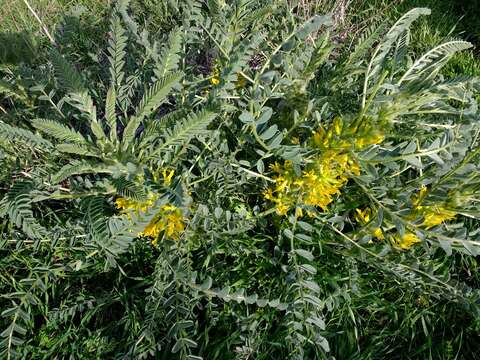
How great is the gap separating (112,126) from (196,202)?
502 mm

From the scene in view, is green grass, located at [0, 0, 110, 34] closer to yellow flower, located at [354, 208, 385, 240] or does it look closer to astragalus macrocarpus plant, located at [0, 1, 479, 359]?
astragalus macrocarpus plant, located at [0, 1, 479, 359]

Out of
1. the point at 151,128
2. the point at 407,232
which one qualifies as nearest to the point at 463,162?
the point at 407,232

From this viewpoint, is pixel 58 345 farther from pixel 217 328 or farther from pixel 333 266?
pixel 333 266

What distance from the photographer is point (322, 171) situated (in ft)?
4.73

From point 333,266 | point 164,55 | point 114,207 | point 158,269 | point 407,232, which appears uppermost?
point 164,55

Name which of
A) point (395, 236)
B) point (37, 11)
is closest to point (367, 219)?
point (395, 236)

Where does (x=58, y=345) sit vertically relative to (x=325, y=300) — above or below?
above

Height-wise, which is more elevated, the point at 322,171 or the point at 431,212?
the point at 322,171

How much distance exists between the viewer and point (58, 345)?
1687mm

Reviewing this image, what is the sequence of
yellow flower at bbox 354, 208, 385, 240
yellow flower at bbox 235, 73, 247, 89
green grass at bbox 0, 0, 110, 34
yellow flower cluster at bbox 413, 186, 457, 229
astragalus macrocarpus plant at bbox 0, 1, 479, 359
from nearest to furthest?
astragalus macrocarpus plant at bbox 0, 1, 479, 359, yellow flower cluster at bbox 413, 186, 457, 229, yellow flower at bbox 354, 208, 385, 240, yellow flower at bbox 235, 73, 247, 89, green grass at bbox 0, 0, 110, 34

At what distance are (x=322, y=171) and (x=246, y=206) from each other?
0.44m

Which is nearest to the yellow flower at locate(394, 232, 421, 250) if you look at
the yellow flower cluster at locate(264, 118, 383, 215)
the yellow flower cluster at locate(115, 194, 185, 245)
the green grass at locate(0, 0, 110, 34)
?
the yellow flower cluster at locate(264, 118, 383, 215)

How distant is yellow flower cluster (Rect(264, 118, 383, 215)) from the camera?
4.64 feet

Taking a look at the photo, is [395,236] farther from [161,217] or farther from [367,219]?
[161,217]
